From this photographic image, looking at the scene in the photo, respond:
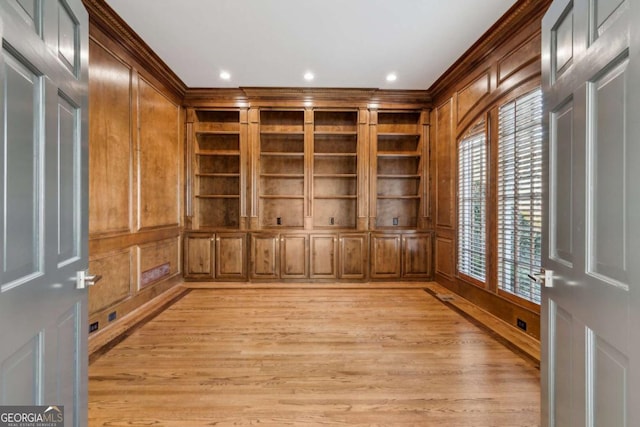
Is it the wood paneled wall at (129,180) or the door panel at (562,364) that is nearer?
the door panel at (562,364)

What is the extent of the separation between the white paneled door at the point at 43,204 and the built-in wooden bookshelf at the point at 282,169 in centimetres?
396

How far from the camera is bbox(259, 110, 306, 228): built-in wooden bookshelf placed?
5.36m

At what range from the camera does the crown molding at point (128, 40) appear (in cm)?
290

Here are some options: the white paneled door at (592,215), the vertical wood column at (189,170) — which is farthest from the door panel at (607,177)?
the vertical wood column at (189,170)

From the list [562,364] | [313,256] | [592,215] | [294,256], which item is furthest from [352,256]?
[592,215]

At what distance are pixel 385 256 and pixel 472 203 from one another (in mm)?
1638

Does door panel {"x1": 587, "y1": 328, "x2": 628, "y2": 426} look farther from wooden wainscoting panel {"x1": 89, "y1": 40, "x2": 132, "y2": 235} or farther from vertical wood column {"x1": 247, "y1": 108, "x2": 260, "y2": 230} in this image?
vertical wood column {"x1": 247, "y1": 108, "x2": 260, "y2": 230}

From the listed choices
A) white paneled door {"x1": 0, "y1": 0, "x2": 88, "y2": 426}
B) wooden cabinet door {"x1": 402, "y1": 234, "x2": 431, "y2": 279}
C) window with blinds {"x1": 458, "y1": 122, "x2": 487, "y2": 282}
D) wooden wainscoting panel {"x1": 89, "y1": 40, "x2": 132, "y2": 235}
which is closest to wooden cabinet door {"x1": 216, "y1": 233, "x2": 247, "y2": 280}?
wooden wainscoting panel {"x1": 89, "y1": 40, "x2": 132, "y2": 235}

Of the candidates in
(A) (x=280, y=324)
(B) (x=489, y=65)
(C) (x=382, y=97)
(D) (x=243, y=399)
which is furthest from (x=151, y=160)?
(B) (x=489, y=65)

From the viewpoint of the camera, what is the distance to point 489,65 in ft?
11.6

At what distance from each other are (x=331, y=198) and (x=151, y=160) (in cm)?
282

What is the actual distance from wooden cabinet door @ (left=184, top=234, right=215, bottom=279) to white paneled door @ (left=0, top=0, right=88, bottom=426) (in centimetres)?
365

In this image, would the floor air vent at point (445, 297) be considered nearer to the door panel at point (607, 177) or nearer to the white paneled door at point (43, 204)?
the door panel at point (607, 177)

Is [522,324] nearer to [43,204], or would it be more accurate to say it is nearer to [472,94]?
[472,94]
